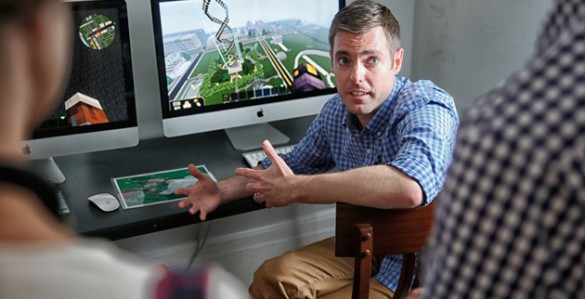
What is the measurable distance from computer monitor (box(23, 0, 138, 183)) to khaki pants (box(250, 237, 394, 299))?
611mm

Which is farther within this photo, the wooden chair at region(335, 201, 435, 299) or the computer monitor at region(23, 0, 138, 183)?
the computer monitor at region(23, 0, 138, 183)

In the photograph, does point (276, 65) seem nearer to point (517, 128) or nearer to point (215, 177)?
point (215, 177)

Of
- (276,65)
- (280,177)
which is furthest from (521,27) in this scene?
(280,177)

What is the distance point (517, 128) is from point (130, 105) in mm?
1743

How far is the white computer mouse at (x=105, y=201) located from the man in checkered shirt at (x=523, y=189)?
1461 millimetres

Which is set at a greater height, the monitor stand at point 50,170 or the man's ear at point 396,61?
the man's ear at point 396,61

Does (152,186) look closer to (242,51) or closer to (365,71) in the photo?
(242,51)

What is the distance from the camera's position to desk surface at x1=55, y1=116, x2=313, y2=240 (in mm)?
1922

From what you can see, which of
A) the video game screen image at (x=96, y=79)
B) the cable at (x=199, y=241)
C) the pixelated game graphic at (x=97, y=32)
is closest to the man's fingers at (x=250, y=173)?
the video game screen image at (x=96, y=79)

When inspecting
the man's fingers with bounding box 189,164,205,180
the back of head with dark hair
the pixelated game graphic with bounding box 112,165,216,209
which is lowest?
the pixelated game graphic with bounding box 112,165,216,209

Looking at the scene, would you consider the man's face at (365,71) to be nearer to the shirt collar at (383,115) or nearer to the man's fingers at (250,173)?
the shirt collar at (383,115)

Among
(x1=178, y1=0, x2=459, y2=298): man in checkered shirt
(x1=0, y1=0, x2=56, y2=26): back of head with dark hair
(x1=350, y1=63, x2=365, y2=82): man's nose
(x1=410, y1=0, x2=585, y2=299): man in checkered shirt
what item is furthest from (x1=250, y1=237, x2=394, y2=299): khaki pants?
(x1=0, y1=0, x2=56, y2=26): back of head with dark hair

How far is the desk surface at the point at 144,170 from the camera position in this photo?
6.31ft

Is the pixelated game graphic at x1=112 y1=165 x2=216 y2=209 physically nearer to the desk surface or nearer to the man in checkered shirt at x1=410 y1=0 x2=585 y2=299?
the desk surface
